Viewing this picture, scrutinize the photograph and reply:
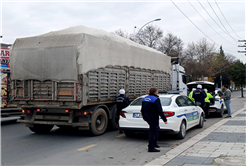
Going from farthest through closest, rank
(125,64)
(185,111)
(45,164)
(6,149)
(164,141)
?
(125,64)
(185,111)
(164,141)
(6,149)
(45,164)

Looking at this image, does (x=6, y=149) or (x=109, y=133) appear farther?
(x=109, y=133)

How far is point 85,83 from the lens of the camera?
8.55 m

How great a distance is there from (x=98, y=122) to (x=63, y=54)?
2.62 metres

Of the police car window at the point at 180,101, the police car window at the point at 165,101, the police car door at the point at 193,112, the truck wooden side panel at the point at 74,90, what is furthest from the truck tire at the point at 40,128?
the police car door at the point at 193,112

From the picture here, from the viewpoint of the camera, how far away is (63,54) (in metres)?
8.78

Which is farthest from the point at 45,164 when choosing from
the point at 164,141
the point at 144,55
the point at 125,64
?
the point at 144,55

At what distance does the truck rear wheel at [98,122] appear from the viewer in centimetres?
905

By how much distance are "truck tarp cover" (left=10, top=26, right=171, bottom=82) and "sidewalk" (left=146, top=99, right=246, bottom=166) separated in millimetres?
3825

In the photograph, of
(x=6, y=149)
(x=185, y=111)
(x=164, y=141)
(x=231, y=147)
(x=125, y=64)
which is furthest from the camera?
(x=125, y=64)

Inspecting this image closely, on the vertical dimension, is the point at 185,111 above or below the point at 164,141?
above

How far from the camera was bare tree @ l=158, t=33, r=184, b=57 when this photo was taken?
140 ft

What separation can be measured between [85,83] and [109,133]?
2428 millimetres

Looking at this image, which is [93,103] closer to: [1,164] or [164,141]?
[164,141]

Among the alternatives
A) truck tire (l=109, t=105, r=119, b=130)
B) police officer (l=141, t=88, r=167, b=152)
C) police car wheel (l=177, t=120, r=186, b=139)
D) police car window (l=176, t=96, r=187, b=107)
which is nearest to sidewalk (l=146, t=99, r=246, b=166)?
police car wheel (l=177, t=120, r=186, b=139)
